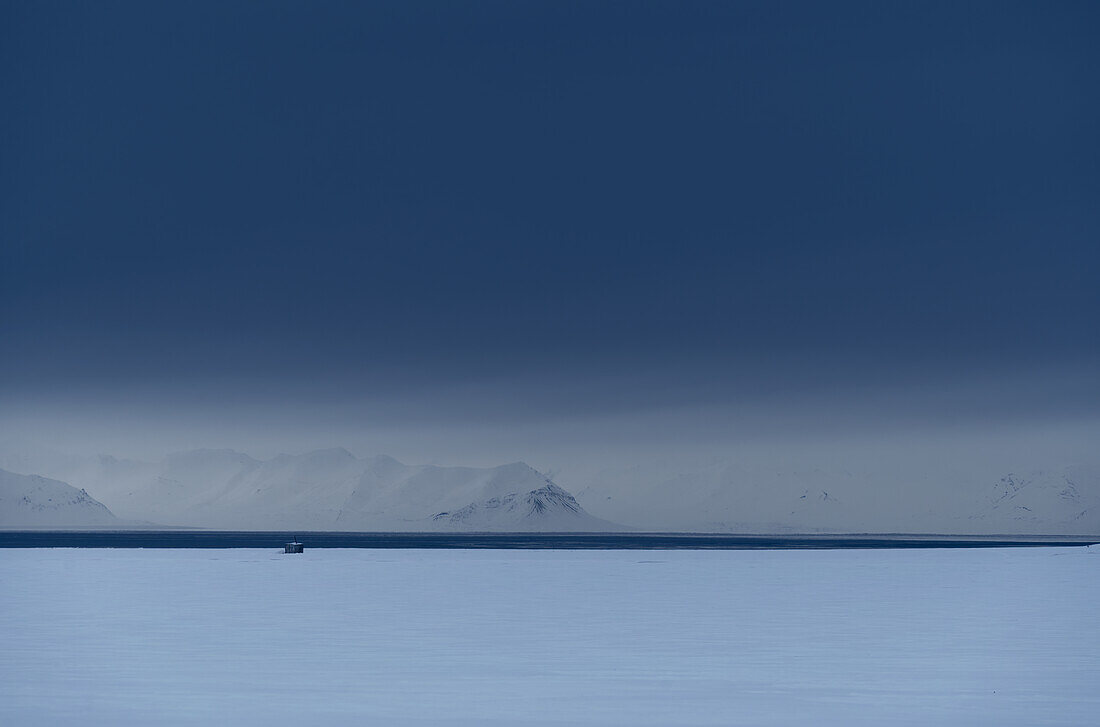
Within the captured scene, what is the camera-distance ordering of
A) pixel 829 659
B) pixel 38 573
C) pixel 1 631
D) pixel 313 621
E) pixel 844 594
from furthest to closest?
1. pixel 38 573
2. pixel 844 594
3. pixel 313 621
4. pixel 1 631
5. pixel 829 659

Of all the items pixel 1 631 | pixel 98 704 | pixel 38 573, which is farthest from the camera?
pixel 38 573

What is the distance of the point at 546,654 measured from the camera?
2731cm

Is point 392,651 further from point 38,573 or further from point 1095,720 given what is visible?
point 38,573

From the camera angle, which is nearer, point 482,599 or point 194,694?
point 194,694

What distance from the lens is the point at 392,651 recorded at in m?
27.8

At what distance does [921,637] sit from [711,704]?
42.6 feet

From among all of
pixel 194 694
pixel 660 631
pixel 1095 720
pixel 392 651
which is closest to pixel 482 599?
pixel 660 631

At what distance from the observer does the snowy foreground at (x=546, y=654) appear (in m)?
19.5

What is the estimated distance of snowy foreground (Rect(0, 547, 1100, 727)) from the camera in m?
19.5

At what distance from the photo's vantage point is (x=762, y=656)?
88.9 feet

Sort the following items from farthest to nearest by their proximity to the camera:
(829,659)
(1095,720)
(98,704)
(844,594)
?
1. (844,594)
2. (829,659)
3. (98,704)
4. (1095,720)

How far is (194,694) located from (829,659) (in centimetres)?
1379

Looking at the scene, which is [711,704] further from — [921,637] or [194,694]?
[921,637]

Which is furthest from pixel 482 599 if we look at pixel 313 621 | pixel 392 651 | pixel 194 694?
pixel 194 694
